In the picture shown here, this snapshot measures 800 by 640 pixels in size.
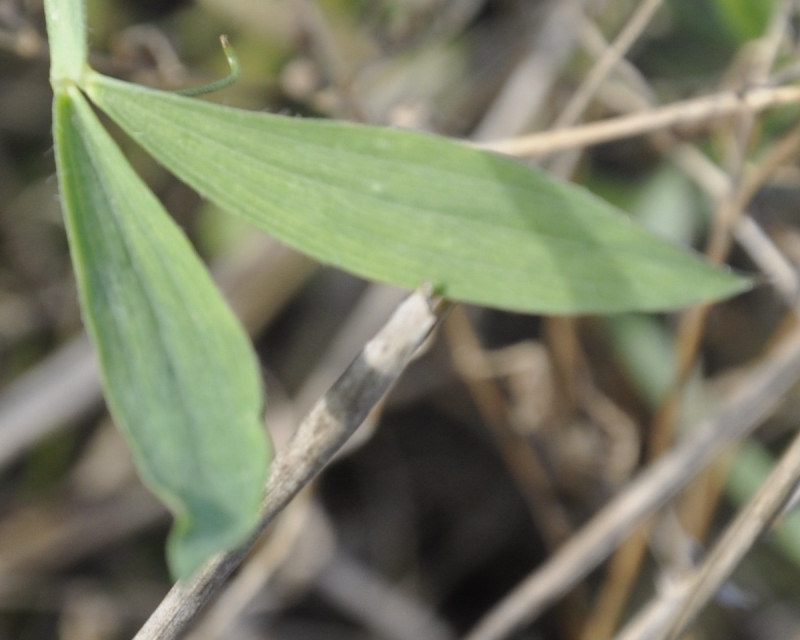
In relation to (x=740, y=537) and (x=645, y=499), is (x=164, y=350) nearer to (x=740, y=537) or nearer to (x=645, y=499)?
(x=740, y=537)

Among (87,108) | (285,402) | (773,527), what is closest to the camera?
(87,108)

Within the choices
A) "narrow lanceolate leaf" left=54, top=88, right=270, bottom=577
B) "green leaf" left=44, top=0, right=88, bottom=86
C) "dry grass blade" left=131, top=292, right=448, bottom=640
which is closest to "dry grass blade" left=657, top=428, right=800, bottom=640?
"dry grass blade" left=131, top=292, right=448, bottom=640

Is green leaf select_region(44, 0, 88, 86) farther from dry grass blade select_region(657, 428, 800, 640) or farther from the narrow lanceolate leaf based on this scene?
dry grass blade select_region(657, 428, 800, 640)

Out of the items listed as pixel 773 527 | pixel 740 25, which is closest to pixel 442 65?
pixel 740 25

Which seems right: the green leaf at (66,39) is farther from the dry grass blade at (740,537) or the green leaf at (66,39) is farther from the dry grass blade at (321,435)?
the dry grass blade at (740,537)

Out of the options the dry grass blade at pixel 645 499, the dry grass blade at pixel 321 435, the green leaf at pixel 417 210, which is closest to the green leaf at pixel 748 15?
the dry grass blade at pixel 645 499

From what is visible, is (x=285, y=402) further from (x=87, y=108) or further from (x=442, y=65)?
(x=87, y=108)

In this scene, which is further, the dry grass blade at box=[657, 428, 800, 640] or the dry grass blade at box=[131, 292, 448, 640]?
the dry grass blade at box=[657, 428, 800, 640]

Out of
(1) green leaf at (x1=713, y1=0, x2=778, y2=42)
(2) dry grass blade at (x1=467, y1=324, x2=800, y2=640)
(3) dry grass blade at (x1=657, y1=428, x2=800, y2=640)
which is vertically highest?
(1) green leaf at (x1=713, y1=0, x2=778, y2=42)
